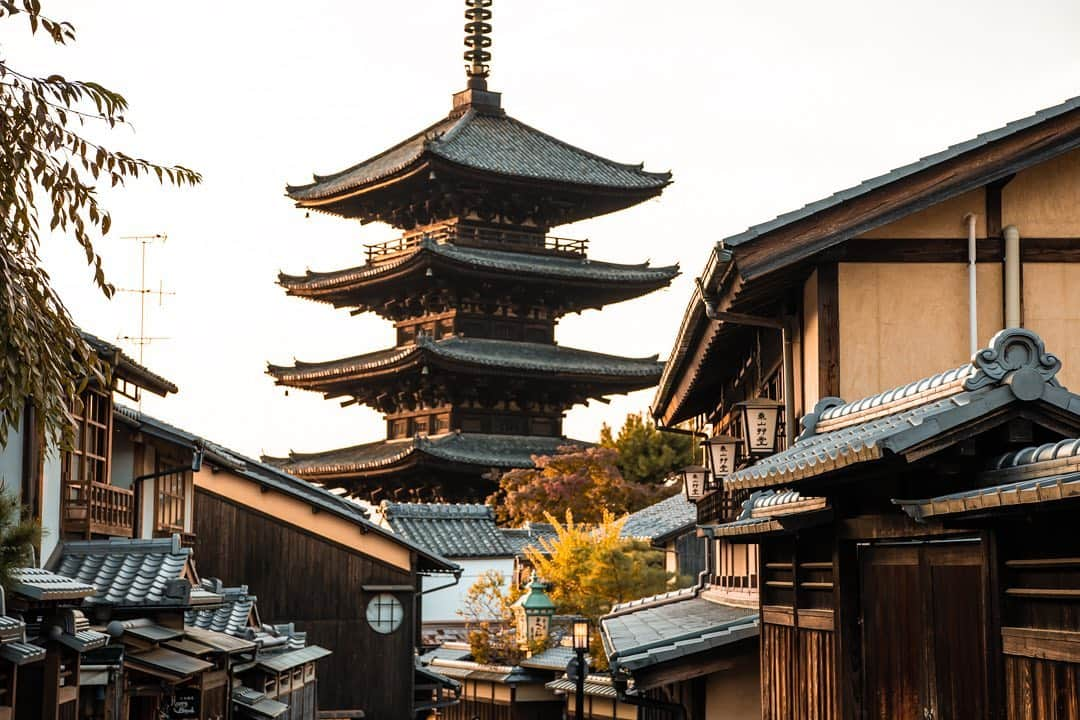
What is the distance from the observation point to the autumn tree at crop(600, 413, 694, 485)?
183ft

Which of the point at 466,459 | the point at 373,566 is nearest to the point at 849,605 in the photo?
the point at 373,566

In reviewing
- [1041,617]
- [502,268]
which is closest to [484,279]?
[502,268]

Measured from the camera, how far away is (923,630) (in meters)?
8.92

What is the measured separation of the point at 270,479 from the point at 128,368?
12618mm

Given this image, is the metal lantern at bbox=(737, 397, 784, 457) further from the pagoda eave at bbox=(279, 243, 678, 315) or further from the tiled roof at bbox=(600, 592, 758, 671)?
the pagoda eave at bbox=(279, 243, 678, 315)

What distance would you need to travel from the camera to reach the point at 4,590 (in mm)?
11195

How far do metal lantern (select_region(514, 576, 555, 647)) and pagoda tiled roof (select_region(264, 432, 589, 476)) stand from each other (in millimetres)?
14310

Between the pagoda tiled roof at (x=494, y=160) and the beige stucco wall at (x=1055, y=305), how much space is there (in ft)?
116

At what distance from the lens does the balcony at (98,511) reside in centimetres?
1970

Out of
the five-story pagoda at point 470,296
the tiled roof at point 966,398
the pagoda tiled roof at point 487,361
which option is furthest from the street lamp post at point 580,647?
the five-story pagoda at point 470,296

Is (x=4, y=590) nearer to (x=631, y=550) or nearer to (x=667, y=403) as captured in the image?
(x=667, y=403)

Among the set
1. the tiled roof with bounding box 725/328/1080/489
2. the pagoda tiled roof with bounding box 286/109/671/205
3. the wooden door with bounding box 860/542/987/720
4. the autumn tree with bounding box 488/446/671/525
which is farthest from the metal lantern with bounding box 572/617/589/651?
the pagoda tiled roof with bounding box 286/109/671/205

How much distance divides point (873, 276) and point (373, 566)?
19.8 m

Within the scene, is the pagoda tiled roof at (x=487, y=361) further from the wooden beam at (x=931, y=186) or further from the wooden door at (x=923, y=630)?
the wooden door at (x=923, y=630)
